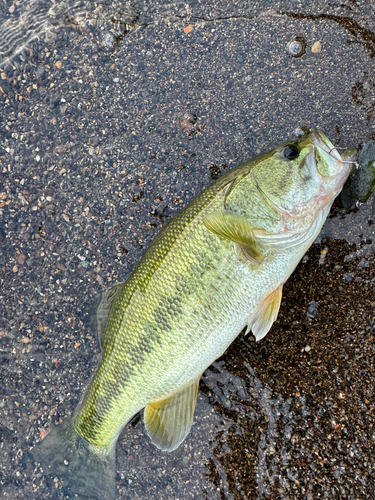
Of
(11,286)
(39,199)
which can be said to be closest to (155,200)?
(39,199)

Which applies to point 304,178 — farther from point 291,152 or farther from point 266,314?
point 266,314

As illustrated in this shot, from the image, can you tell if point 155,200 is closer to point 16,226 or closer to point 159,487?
point 16,226

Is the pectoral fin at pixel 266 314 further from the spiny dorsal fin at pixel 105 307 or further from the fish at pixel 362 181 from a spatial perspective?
the spiny dorsal fin at pixel 105 307

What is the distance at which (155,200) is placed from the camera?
9.20ft

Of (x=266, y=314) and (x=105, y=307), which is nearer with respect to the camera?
(x=266, y=314)

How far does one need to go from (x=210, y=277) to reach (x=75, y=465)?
1764 mm

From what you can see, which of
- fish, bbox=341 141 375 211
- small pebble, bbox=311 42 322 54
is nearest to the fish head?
fish, bbox=341 141 375 211

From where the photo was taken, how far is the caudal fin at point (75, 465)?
2662 millimetres

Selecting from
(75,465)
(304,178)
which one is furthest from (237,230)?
(75,465)

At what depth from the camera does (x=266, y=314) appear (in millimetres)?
2352

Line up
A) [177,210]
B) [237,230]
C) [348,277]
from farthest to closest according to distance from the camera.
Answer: [177,210]
[348,277]
[237,230]

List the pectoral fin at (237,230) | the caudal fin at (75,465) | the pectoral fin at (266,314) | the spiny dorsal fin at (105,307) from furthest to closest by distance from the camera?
1. the caudal fin at (75,465)
2. the spiny dorsal fin at (105,307)
3. the pectoral fin at (266,314)
4. the pectoral fin at (237,230)

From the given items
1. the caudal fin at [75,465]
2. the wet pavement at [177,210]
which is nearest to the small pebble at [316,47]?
the wet pavement at [177,210]

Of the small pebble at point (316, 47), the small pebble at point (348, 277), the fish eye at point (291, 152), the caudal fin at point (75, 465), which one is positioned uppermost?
the small pebble at point (316, 47)
